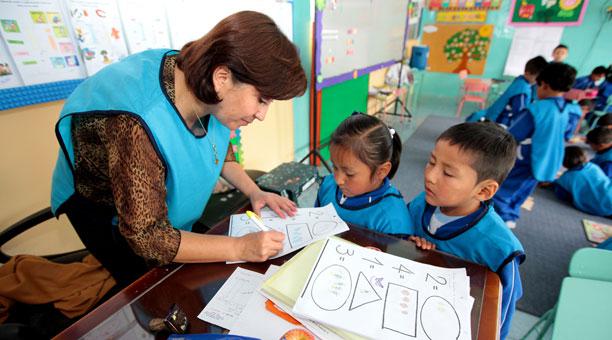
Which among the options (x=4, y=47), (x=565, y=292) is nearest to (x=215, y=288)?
(x=565, y=292)

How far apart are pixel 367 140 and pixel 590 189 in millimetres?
2558

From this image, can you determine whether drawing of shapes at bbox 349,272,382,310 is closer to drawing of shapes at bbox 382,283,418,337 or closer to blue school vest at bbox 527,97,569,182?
drawing of shapes at bbox 382,283,418,337

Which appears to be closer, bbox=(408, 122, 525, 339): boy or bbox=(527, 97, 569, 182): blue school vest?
bbox=(408, 122, 525, 339): boy

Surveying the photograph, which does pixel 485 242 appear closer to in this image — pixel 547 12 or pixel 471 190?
pixel 471 190

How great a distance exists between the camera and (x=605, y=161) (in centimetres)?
262

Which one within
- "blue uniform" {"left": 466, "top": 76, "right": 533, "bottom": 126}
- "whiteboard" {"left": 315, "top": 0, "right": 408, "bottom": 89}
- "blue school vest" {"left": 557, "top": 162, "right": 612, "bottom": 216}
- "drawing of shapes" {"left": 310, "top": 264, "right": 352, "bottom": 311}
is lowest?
"blue school vest" {"left": 557, "top": 162, "right": 612, "bottom": 216}

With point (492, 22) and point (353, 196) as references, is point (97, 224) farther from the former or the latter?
point (492, 22)

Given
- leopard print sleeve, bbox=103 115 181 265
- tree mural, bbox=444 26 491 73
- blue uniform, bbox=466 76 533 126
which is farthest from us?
tree mural, bbox=444 26 491 73

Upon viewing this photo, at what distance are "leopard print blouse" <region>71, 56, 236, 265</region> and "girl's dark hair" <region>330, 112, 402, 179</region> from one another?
1.92ft

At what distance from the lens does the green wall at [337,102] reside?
2.81 m

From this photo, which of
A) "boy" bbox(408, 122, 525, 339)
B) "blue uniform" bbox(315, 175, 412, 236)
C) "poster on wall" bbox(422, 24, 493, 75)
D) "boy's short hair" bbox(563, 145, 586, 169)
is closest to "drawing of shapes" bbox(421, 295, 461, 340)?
"boy" bbox(408, 122, 525, 339)

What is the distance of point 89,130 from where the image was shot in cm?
70

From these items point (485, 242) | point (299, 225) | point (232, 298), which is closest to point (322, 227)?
point (299, 225)

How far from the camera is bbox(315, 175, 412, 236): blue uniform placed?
927mm
